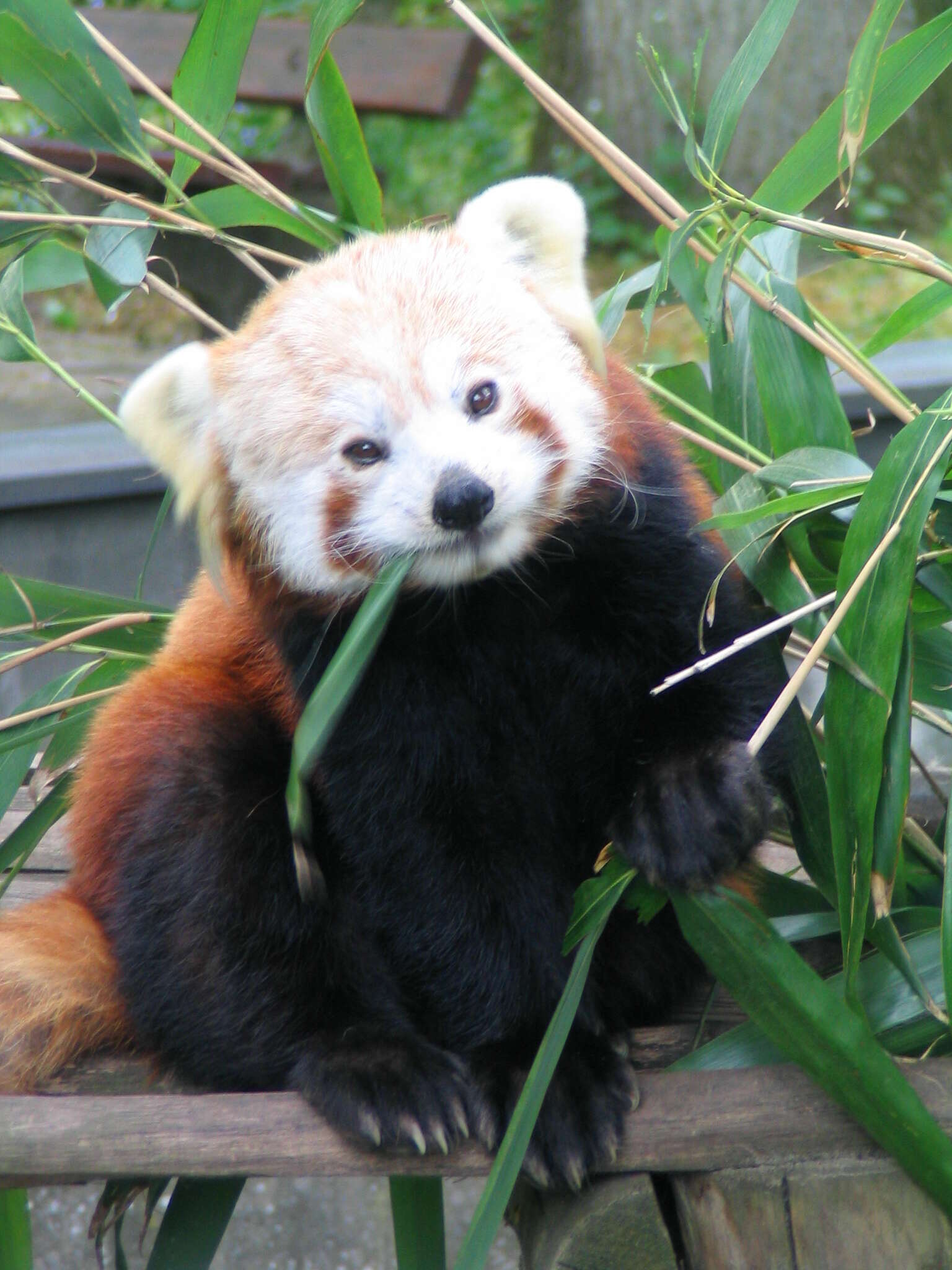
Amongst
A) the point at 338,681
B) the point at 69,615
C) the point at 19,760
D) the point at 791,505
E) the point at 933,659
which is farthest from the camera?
the point at 69,615

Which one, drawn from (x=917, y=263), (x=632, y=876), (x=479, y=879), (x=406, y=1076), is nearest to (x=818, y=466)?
(x=917, y=263)

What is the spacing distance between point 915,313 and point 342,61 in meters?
3.91

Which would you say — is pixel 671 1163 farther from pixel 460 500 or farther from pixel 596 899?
pixel 460 500

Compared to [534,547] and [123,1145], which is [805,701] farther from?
[123,1145]

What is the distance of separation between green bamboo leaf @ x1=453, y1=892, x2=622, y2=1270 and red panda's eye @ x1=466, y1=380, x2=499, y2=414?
0.62m

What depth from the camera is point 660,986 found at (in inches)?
69.3

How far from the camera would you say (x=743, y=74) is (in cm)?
154

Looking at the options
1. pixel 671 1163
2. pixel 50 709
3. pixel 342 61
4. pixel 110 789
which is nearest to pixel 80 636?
pixel 50 709

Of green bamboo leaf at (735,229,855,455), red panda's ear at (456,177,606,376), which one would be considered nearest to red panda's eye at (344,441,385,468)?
red panda's ear at (456,177,606,376)

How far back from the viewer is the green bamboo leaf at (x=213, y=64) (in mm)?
1746

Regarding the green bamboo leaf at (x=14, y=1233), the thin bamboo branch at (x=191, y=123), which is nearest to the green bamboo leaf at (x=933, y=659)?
the thin bamboo branch at (x=191, y=123)

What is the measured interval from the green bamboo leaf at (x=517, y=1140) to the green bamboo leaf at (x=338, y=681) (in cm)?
34

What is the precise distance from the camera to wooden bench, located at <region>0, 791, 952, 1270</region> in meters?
1.42

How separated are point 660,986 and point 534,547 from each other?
24.7 inches
